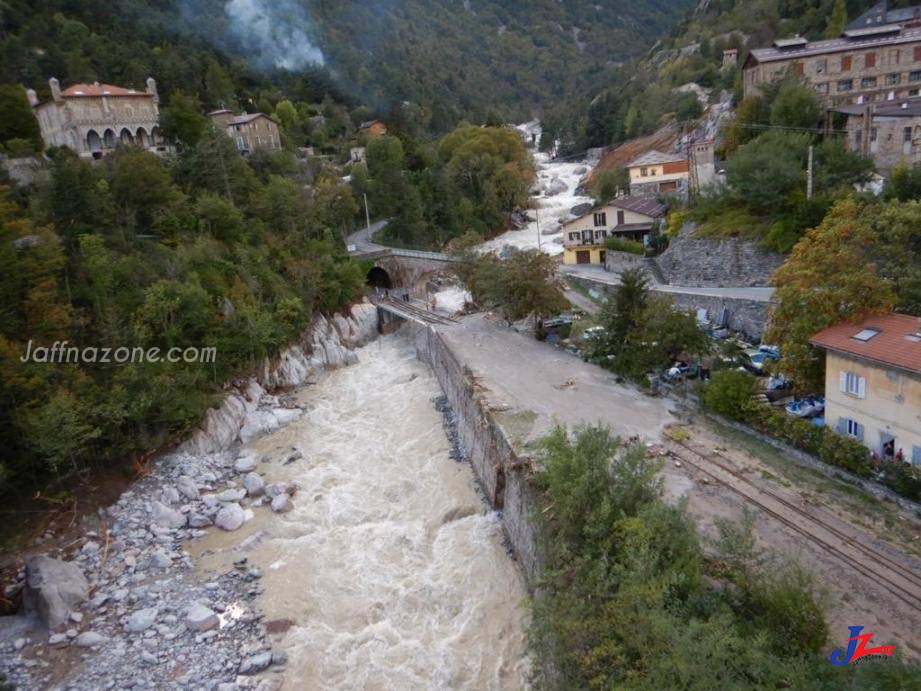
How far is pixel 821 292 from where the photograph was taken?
666 inches

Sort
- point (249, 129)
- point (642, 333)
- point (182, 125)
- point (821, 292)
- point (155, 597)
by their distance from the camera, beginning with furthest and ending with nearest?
point (249, 129)
point (182, 125)
point (642, 333)
point (821, 292)
point (155, 597)

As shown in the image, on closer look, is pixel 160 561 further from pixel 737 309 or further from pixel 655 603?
pixel 737 309

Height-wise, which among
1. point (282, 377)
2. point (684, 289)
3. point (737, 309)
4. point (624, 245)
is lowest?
point (282, 377)

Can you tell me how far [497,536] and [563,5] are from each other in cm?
21548

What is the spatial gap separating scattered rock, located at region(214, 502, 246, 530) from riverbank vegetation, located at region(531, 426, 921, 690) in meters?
10.5

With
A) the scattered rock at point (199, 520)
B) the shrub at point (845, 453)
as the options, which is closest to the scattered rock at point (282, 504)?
the scattered rock at point (199, 520)

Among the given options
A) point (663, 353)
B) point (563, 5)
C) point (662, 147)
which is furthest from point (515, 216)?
point (563, 5)

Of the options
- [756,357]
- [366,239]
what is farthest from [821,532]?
[366,239]

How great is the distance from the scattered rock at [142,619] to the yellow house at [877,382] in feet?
60.9

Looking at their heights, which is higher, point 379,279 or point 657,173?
point 657,173

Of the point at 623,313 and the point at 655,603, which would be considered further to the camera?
the point at 623,313

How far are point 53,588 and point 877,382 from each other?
2140 cm

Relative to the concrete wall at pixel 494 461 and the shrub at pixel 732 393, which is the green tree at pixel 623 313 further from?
the concrete wall at pixel 494 461

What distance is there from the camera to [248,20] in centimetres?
8075
